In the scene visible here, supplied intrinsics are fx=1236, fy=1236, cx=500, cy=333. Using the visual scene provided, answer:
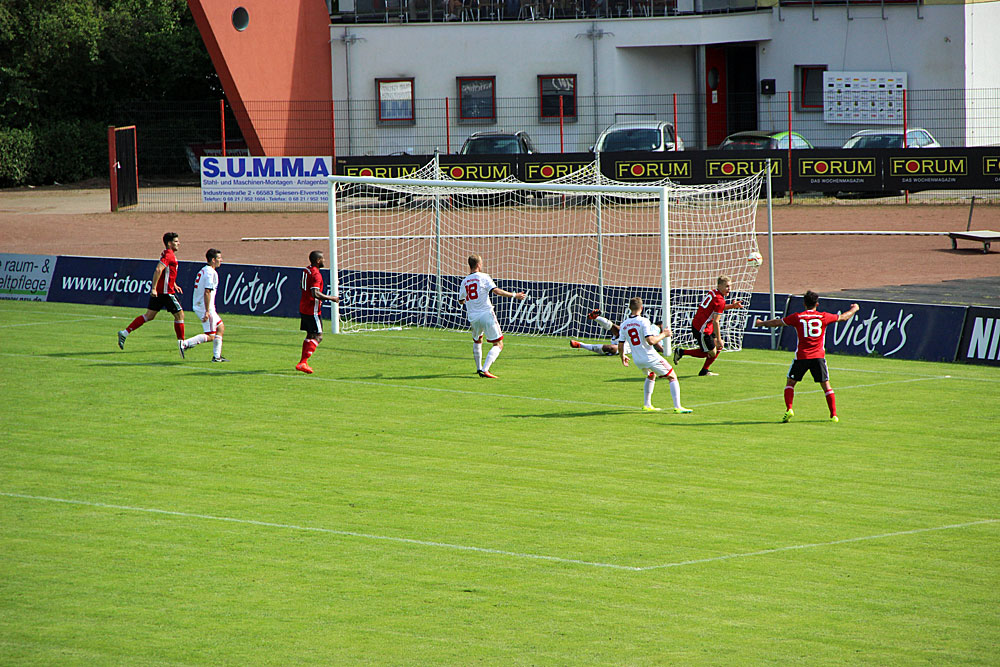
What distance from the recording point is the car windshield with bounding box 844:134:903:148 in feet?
119

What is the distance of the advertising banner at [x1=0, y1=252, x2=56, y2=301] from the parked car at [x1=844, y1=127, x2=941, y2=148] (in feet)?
74.9

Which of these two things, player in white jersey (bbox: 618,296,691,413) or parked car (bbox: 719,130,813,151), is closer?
player in white jersey (bbox: 618,296,691,413)

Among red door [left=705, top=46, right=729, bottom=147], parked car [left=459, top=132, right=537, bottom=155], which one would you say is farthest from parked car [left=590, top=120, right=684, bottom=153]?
red door [left=705, top=46, right=729, bottom=147]

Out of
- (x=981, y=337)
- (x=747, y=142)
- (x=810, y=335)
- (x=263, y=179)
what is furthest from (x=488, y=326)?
(x=747, y=142)

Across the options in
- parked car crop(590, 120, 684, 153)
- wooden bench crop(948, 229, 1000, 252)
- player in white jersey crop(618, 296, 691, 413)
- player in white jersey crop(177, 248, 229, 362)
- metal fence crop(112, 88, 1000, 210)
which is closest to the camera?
player in white jersey crop(618, 296, 691, 413)

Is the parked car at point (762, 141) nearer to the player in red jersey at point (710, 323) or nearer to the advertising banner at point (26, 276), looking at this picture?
the player in red jersey at point (710, 323)

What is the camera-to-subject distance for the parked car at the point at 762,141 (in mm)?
36500

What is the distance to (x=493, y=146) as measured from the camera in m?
37.8

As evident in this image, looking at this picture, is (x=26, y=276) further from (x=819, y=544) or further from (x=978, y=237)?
(x=819, y=544)

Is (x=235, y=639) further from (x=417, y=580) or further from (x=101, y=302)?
(x=101, y=302)

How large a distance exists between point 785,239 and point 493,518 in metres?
21.3

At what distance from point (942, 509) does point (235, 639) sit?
269 inches

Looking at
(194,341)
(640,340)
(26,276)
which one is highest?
(26,276)

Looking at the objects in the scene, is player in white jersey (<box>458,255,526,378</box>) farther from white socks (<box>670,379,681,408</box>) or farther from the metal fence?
the metal fence
